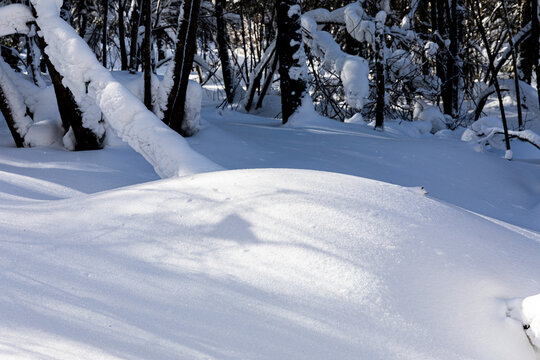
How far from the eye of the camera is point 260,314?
1734mm

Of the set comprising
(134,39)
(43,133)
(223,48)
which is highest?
(223,48)

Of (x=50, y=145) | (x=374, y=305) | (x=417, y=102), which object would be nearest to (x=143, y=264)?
(x=374, y=305)

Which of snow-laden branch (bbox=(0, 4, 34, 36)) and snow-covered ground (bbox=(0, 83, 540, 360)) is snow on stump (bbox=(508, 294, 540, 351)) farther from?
snow-laden branch (bbox=(0, 4, 34, 36))

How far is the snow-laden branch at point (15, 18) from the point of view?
4.36 meters

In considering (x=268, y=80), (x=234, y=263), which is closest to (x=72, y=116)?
(x=234, y=263)

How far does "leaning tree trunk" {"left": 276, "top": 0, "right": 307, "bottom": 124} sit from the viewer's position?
7.07 meters

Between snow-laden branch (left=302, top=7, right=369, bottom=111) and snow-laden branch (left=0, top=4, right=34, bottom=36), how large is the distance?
14.2 ft

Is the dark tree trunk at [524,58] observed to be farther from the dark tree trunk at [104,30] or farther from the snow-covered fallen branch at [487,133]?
the dark tree trunk at [104,30]

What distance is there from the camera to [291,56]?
7.16 m

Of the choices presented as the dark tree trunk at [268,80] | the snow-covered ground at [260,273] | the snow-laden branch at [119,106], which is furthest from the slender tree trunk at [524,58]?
the snow-covered ground at [260,273]

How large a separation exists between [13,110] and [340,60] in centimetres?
454

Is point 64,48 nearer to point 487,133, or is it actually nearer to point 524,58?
point 487,133

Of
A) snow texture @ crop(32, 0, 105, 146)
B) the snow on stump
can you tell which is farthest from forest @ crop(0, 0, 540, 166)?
the snow on stump

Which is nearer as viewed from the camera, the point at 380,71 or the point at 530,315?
the point at 530,315
